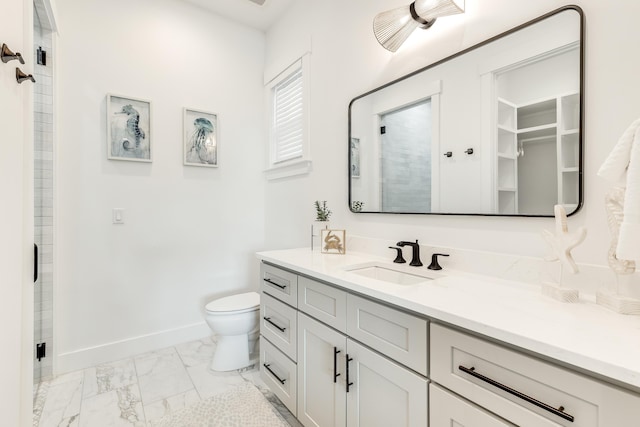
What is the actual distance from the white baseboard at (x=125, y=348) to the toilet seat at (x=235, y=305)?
1.86 feet

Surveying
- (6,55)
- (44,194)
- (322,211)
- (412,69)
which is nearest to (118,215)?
(44,194)

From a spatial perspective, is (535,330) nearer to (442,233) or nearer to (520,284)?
(520,284)

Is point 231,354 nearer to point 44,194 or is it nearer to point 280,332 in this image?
point 280,332

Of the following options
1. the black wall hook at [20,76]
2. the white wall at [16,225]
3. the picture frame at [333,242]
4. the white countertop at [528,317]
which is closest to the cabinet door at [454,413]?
the white countertop at [528,317]

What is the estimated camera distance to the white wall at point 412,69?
40.0 inches

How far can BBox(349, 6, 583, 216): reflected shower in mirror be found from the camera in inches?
43.9

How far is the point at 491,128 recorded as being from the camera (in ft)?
4.30

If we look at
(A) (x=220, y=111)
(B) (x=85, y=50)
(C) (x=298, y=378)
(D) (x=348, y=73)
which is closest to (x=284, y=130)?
(A) (x=220, y=111)

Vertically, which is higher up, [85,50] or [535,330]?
[85,50]

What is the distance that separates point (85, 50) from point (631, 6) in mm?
3009

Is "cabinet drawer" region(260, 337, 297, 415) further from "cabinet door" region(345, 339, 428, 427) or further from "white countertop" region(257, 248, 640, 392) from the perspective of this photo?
"white countertop" region(257, 248, 640, 392)

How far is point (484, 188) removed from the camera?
53.0 inches

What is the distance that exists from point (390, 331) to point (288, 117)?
85.7 inches

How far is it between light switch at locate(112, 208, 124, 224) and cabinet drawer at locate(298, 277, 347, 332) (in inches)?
65.2
